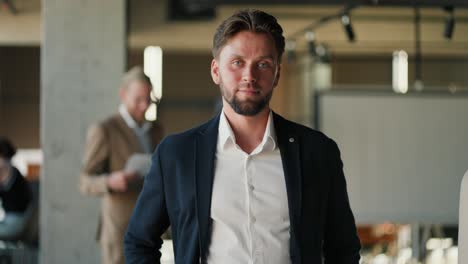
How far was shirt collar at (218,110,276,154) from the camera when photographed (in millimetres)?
2049

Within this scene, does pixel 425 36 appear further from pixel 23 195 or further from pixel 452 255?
pixel 23 195

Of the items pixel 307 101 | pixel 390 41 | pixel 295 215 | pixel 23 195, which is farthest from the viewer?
pixel 307 101

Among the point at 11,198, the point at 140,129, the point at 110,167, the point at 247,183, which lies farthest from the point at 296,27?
the point at 247,183

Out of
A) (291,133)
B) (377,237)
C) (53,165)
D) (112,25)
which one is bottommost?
(377,237)

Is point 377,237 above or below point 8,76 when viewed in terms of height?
below

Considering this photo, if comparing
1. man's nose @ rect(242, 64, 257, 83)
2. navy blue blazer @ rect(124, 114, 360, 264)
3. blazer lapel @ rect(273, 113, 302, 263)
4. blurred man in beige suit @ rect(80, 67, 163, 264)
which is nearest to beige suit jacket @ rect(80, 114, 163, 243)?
blurred man in beige suit @ rect(80, 67, 163, 264)

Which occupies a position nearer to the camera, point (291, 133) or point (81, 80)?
point (291, 133)

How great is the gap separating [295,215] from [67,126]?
5.71m

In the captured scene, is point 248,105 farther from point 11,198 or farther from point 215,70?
point 11,198

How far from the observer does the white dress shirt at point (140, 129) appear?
191 inches

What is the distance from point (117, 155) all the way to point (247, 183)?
2.86 meters

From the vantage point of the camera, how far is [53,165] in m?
7.44

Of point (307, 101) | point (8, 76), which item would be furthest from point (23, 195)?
point (8, 76)

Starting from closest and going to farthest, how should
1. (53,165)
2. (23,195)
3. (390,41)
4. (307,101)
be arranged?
(53,165), (23,195), (390,41), (307,101)
